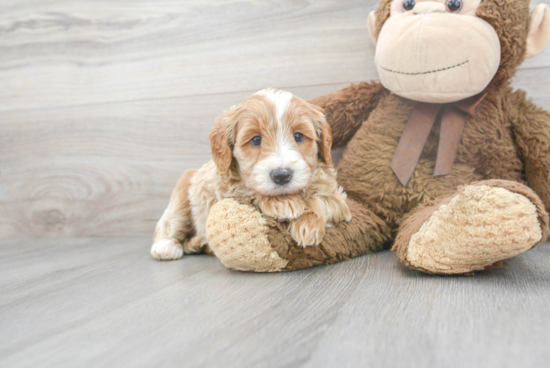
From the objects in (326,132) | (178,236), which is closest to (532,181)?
(326,132)

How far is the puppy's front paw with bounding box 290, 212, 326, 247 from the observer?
1135mm

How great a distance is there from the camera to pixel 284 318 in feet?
2.66

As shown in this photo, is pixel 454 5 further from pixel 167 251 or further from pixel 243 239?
pixel 167 251

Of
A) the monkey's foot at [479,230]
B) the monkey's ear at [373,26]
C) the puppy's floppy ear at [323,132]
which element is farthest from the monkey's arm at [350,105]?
the monkey's foot at [479,230]

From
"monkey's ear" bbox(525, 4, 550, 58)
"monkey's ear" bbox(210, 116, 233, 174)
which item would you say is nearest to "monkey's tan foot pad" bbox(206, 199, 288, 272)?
"monkey's ear" bbox(210, 116, 233, 174)

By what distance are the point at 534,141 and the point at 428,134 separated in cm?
31

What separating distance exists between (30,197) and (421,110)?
1.78 m

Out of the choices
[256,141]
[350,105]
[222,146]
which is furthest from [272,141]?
[350,105]

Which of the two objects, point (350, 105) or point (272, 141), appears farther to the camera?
point (350, 105)

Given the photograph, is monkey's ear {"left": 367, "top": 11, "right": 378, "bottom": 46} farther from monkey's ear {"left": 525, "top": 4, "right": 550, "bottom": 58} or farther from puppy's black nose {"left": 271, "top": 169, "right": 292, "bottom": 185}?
puppy's black nose {"left": 271, "top": 169, "right": 292, "bottom": 185}

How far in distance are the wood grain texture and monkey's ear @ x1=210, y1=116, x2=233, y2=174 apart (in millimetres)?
609

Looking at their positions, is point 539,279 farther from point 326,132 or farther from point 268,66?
point 268,66

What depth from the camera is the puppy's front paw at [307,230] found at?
1135 millimetres

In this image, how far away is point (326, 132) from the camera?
122 centimetres
